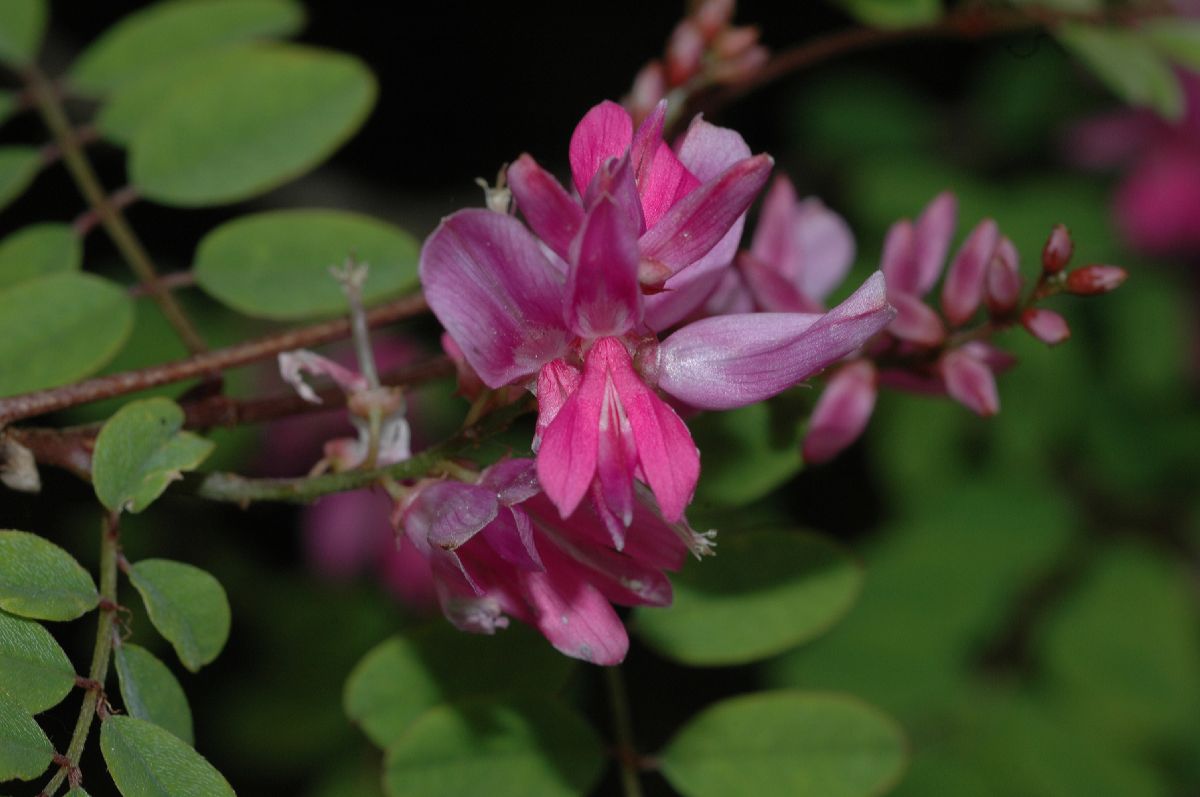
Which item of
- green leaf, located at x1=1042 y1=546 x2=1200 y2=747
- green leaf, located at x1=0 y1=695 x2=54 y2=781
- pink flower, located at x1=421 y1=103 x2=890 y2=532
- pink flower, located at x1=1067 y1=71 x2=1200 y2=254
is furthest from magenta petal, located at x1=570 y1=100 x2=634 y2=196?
pink flower, located at x1=1067 y1=71 x2=1200 y2=254

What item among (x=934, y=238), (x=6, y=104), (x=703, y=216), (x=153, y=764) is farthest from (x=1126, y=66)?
(x=6, y=104)

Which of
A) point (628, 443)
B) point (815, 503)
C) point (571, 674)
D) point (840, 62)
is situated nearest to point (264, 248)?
point (571, 674)

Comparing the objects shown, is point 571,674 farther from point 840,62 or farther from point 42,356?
point 840,62

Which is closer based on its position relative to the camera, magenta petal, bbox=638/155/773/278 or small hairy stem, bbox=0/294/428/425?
magenta petal, bbox=638/155/773/278

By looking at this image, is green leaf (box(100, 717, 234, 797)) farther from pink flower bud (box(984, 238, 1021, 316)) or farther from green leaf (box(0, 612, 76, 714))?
pink flower bud (box(984, 238, 1021, 316))

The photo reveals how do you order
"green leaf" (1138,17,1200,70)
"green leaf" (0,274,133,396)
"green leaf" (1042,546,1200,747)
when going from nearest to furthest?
"green leaf" (0,274,133,396) → "green leaf" (1138,17,1200,70) → "green leaf" (1042,546,1200,747)

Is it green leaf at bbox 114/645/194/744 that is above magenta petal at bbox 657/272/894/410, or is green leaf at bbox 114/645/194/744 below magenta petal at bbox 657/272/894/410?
below

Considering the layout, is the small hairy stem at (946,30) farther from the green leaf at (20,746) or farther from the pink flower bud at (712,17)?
the green leaf at (20,746)
